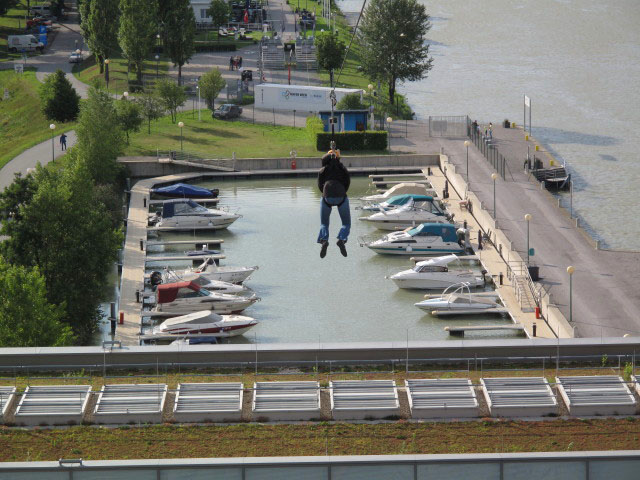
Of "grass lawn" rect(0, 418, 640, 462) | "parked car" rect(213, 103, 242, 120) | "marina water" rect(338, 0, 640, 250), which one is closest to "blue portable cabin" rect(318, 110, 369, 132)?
"parked car" rect(213, 103, 242, 120)

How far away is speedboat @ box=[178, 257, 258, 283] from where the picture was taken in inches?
1933

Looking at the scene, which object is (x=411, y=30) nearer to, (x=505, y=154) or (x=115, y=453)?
(x=505, y=154)

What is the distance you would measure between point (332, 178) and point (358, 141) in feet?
128

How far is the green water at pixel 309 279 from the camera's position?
45.6 meters

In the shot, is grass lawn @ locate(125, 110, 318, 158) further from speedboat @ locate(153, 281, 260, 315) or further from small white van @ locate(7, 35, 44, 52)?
small white van @ locate(7, 35, 44, 52)

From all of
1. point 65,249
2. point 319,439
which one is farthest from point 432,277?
point 319,439

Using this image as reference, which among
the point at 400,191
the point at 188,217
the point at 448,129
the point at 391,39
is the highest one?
the point at 391,39

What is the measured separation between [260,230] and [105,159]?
7.79 m

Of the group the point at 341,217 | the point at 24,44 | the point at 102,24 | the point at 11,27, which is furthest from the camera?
Result: the point at 11,27

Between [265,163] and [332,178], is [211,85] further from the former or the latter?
[332,178]

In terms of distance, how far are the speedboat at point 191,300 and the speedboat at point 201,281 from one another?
94cm

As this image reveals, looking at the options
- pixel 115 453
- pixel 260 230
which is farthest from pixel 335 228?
pixel 115 453

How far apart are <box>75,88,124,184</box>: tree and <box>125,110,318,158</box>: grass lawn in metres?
4.35

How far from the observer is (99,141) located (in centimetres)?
6016
